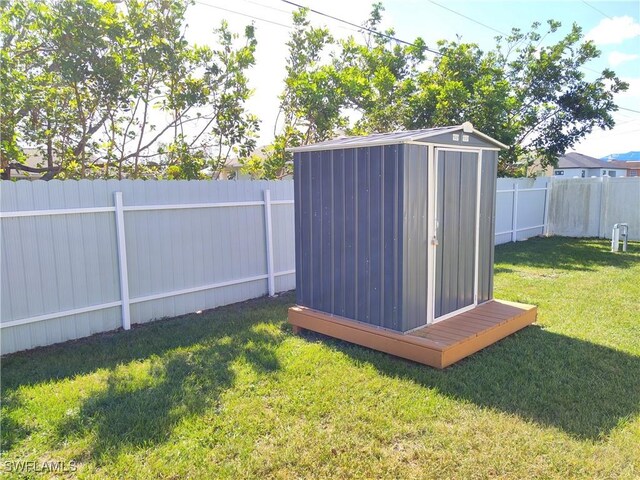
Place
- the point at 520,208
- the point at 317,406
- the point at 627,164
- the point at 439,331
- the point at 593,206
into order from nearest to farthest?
the point at 317,406 < the point at 439,331 < the point at 520,208 < the point at 593,206 < the point at 627,164

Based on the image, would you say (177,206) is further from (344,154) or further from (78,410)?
(78,410)

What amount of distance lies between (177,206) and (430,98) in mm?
7119

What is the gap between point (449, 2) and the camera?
30.6 ft

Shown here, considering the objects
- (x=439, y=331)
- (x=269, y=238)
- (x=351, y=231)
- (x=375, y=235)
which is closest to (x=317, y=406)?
(x=439, y=331)

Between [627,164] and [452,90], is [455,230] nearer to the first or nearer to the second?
[452,90]

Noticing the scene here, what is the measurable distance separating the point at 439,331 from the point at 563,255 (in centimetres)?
638

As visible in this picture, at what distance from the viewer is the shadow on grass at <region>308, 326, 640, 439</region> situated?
2.91 meters

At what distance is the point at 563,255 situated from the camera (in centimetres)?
905

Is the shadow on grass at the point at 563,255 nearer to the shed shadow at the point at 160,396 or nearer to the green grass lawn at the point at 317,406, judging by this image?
the green grass lawn at the point at 317,406

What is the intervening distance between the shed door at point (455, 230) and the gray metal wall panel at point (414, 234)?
7.7 inches

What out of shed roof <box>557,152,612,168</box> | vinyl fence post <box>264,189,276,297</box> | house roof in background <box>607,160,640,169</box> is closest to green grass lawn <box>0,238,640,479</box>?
vinyl fence post <box>264,189,276,297</box>

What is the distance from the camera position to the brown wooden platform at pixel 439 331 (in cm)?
367

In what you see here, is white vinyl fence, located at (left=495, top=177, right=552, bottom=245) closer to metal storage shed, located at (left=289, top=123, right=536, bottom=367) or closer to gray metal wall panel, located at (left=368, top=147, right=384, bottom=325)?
metal storage shed, located at (left=289, top=123, right=536, bottom=367)

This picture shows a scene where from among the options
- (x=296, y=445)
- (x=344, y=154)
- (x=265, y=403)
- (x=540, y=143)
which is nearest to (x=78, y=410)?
(x=265, y=403)
